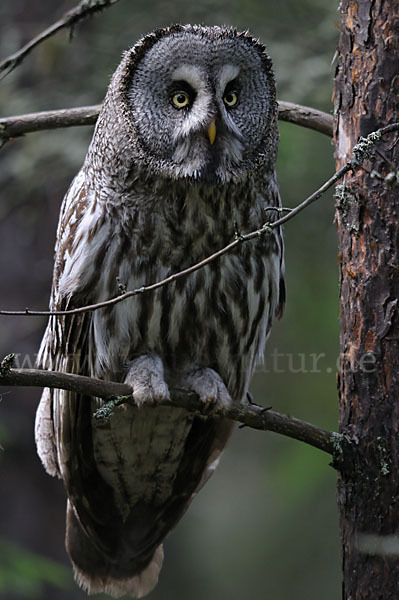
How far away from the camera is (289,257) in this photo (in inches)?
283

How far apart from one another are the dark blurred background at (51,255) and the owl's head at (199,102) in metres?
1.60

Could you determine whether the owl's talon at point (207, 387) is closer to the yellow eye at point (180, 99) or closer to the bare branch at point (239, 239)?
the bare branch at point (239, 239)

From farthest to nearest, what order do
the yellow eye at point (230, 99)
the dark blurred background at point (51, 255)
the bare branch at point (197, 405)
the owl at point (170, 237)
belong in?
the dark blurred background at point (51, 255), the yellow eye at point (230, 99), the owl at point (170, 237), the bare branch at point (197, 405)

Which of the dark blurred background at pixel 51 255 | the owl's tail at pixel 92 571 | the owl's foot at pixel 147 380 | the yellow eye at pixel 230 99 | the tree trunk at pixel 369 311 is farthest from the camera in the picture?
the dark blurred background at pixel 51 255

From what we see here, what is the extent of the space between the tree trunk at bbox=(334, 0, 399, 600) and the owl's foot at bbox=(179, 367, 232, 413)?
505mm

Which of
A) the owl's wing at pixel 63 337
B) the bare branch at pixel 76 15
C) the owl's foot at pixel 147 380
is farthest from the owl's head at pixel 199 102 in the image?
the owl's foot at pixel 147 380

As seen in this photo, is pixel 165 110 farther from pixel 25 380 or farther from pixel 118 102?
pixel 25 380

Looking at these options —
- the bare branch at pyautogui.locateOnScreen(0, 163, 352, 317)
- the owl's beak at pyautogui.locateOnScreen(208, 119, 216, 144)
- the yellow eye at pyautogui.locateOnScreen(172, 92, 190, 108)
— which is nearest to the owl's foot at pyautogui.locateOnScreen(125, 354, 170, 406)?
the bare branch at pyautogui.locateOnScreen(0, 163, 352, 317)

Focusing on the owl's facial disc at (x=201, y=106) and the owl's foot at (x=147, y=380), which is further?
the owl's facial disc at (x=201, y=106)

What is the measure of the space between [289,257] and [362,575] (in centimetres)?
438

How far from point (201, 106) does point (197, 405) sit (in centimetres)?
120

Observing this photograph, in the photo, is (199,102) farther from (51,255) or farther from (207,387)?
(51,255)

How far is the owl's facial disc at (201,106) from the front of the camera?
354 cm

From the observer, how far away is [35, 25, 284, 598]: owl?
3535 mm
